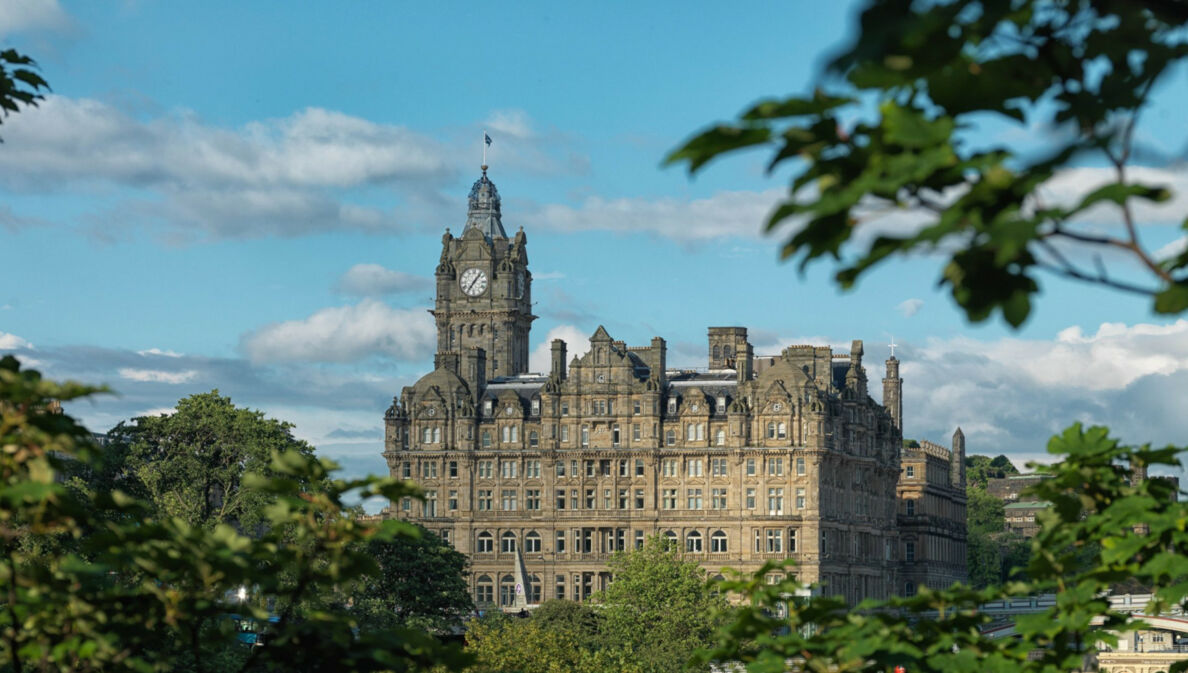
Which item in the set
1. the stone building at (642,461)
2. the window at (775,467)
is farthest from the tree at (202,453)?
the window at (775,467)

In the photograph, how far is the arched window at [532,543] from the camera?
143m

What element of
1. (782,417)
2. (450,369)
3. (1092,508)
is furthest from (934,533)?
(1092,508)

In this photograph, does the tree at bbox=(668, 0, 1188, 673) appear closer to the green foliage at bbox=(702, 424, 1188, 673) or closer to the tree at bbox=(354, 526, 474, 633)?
the green foliage at bbox=(702, 424, 1188, 673)

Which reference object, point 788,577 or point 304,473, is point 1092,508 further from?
point 304,473

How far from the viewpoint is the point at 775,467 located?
5413 inches

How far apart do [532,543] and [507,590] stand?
13.8 ft

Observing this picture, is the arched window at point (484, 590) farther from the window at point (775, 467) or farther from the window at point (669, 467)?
the window at point (775, 467)

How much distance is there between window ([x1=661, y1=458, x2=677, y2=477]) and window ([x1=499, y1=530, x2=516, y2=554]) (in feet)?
44.1

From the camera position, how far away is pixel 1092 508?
14.6 m

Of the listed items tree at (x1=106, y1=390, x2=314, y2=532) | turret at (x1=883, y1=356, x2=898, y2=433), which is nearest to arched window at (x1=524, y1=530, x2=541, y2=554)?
turret at (x1=883, y1=356, x2=898, y2=433)

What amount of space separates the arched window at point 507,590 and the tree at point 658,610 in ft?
98.6

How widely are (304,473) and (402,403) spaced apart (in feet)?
446

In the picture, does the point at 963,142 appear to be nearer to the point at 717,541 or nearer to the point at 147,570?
the point at 147,570

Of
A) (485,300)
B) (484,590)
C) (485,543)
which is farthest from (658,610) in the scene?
(485,300)
